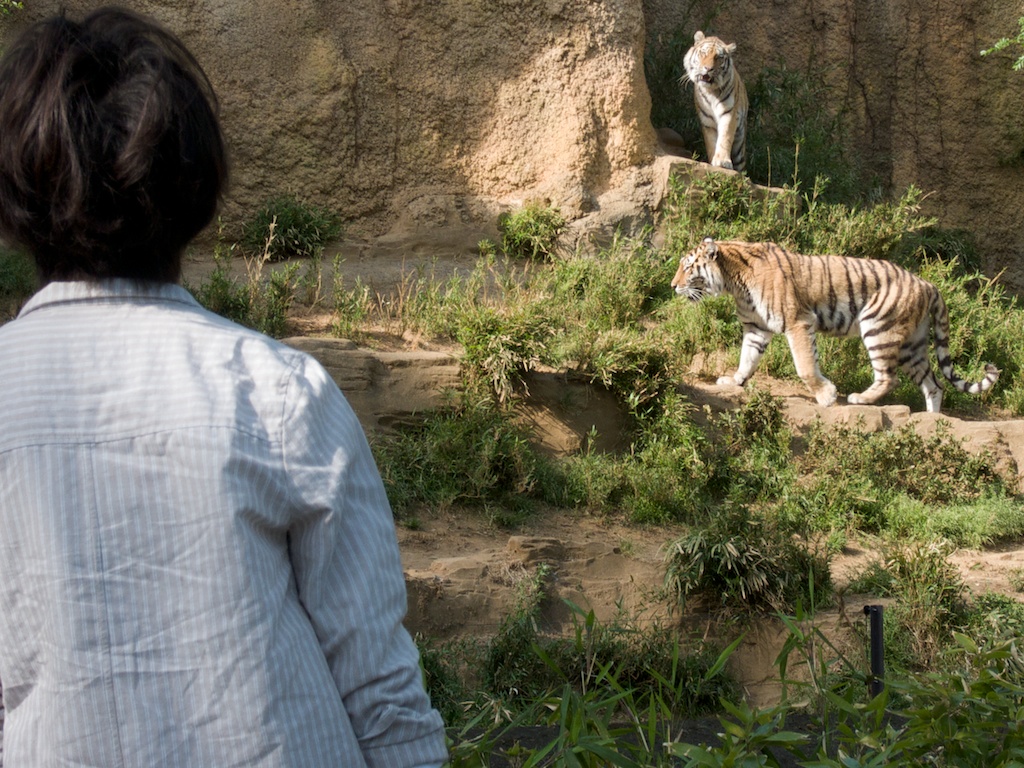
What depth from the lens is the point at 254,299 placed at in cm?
825

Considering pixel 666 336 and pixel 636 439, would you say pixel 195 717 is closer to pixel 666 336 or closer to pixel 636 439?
pixel 636 439

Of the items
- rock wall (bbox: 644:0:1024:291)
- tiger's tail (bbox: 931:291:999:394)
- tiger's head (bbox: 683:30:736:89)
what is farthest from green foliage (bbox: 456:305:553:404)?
rock wall (bbox: 644:0:1024:291)

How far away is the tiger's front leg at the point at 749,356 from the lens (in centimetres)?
925

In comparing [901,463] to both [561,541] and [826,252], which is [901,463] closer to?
[561,541]

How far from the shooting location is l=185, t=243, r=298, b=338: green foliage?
810 centimetres

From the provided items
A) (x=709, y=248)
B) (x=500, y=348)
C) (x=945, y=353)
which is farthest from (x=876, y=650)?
(x=945, y=353)

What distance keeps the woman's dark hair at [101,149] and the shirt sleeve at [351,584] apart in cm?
30

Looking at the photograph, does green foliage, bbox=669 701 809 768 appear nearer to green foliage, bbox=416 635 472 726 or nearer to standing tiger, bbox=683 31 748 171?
green foliage, bbox=416 635 472 726

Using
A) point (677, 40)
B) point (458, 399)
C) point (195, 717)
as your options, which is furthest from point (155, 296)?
point (677, 40)

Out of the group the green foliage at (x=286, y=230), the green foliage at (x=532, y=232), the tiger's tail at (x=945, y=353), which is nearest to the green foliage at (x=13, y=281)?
the green foliage at (x=286, y=230)

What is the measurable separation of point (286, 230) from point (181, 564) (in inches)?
351

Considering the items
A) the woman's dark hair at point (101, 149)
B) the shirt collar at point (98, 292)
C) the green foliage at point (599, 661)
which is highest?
the woman's dark hair at point (101, 149)

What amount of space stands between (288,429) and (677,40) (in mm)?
11816

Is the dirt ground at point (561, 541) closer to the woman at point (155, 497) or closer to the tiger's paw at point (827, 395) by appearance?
the tiger's paw at point (827, 395)
